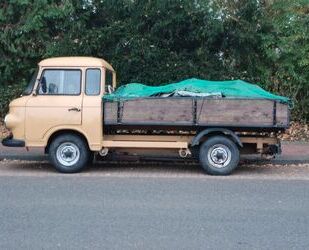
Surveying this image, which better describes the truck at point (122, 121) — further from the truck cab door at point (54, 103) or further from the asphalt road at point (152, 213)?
the asphalt road at point (152, 213)

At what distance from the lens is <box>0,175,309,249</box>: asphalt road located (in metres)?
6.44

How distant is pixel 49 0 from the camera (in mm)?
17078

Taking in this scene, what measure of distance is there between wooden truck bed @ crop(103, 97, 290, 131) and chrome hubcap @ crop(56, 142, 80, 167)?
81cm

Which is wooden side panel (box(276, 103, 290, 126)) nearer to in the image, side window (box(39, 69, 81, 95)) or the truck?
the truck

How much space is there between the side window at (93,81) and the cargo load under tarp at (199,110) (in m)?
0.30

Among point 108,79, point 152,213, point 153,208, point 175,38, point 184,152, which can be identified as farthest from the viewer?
point 175,38

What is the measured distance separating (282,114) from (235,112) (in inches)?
33.3

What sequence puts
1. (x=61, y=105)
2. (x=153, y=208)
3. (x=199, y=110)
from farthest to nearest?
(x=61, y=105) < (x=199, y=110) < (x=153, y=208)

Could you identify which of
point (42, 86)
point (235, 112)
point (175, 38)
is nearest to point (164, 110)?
point (235, 112)

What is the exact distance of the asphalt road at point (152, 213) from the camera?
254 inches

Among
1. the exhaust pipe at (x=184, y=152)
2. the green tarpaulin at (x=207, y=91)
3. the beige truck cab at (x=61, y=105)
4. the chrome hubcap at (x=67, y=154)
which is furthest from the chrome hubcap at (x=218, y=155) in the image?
the chrome hubcap at (x=67, y=154)

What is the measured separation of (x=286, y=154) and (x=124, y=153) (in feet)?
13.1

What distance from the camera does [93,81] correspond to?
1126 centimetres

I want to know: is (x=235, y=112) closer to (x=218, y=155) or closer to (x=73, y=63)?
(x=218, y=155)
